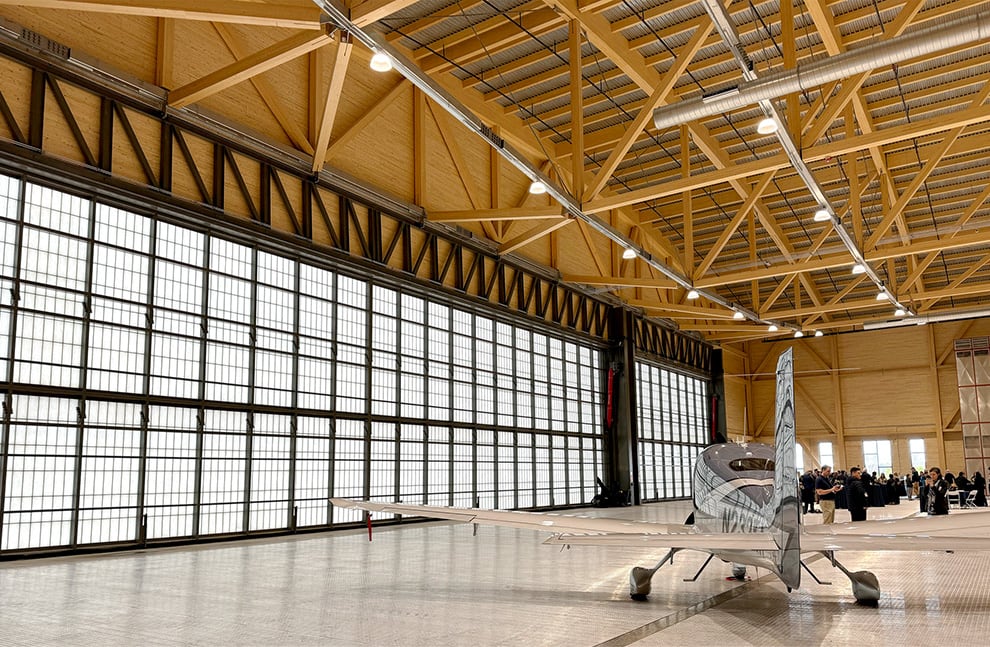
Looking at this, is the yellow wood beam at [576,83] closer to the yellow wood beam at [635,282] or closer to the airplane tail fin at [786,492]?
the yellow wood beam at [635,282]

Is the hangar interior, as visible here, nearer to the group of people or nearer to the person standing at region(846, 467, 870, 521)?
the group of people

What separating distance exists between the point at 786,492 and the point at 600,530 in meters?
3.13

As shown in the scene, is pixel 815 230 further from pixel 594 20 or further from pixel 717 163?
pixel 594 20

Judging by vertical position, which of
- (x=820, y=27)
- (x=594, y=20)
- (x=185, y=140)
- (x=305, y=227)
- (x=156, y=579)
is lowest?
(x=156, y=579)

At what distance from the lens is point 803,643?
7.41 metres

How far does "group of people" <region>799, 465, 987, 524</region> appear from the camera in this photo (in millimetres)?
25594

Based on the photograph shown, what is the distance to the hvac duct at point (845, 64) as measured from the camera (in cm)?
1295

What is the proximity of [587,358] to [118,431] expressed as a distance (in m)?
23.2

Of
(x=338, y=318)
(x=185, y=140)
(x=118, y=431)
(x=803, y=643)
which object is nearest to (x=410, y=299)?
(x=338, y=318)

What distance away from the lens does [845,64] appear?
1395cm

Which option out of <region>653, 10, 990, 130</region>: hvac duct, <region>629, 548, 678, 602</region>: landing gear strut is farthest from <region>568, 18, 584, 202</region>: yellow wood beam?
<region>629, 548, 678, 602</region>: landing gear strut

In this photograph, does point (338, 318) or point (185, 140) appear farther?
point (338, 318)

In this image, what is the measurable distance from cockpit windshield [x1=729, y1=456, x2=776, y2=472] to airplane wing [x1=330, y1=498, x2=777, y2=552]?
1.10 m

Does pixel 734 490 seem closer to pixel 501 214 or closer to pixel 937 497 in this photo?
pixel 501 214
